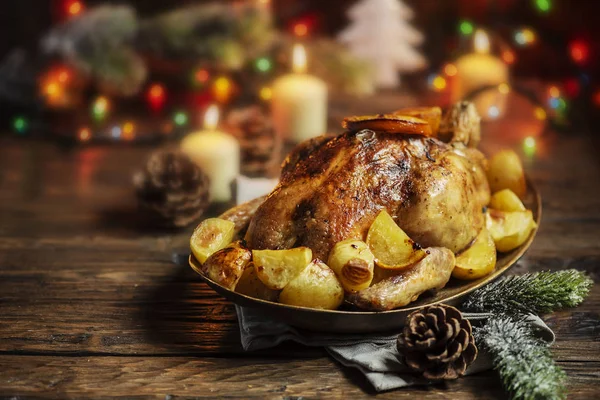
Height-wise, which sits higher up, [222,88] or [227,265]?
[222,88]

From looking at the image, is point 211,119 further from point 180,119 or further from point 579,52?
point 579,52

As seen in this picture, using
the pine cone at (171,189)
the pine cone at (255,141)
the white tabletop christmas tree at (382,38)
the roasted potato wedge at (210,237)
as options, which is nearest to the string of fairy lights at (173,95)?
the white tabletop christmas tree at (382,38)

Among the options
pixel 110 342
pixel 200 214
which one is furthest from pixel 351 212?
pixel 200 214

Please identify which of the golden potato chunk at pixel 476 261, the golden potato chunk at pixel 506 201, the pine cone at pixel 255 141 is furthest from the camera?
the pine cone at pixel 255 141

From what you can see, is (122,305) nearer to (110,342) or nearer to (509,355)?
(110,342)

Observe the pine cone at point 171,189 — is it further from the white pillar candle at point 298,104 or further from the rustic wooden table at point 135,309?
the white pillar candle at point 298,104

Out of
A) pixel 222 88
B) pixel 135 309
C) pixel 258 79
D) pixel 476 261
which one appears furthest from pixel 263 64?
pixel 476 261
